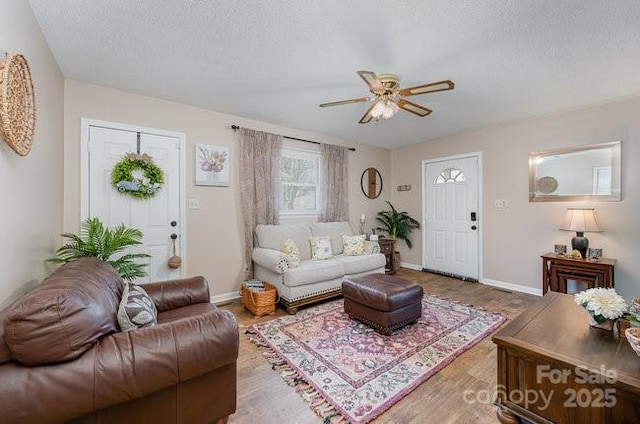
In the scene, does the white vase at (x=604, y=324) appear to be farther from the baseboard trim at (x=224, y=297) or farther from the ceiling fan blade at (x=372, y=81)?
the baseboard trim at (x=224, y=297)

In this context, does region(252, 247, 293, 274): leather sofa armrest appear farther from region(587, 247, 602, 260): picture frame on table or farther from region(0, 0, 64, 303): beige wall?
region(587, 247, 602, 260): picture frame on table

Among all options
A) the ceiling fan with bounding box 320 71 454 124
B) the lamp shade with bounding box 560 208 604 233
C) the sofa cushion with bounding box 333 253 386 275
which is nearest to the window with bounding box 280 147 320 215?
the sofa cushion with bounding box 333 253 386 275

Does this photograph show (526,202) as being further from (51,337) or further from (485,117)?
(51,337)

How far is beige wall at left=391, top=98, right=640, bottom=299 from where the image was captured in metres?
3.00

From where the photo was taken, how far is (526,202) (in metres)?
3.75

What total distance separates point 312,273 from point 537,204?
3.15 m

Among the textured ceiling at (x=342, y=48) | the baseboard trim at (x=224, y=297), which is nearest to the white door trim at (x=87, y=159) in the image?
the textured ceiling at (x=342, y=48)

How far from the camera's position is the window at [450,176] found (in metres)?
4.46

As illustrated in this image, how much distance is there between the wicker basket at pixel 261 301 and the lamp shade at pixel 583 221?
3464 millimetres

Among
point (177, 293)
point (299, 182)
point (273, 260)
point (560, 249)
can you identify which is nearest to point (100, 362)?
point (177, 293)

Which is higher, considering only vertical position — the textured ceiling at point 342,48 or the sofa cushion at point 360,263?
the textured ceiling at point 342,48

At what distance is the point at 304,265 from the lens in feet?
10.7

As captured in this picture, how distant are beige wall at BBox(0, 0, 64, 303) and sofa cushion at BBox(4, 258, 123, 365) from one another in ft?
1.63

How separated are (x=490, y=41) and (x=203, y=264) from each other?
3523mm
